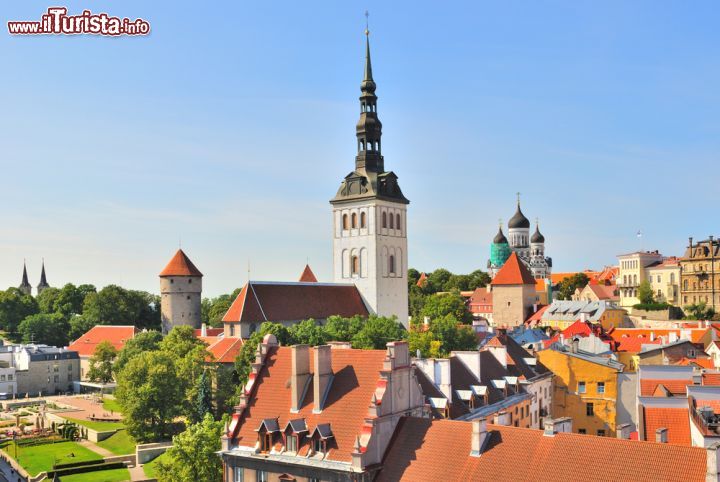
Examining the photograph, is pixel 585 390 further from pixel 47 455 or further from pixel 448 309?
pixel 448 309

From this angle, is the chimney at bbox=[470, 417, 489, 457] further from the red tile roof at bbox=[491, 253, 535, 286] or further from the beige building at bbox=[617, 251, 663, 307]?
the beige building at bbox=[617, 251, 663, 307]

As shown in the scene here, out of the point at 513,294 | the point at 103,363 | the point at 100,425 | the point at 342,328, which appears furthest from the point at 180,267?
the point at 513,294

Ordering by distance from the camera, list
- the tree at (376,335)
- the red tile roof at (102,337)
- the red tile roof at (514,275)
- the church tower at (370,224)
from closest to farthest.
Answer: the tree at (376,335) → the church tower at (370,224) → the red tile roof at (102,337) → the red tile roof at (514,275)

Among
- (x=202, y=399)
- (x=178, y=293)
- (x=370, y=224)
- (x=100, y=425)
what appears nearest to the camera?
(x=202, y=399)

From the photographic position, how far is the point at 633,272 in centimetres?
15612

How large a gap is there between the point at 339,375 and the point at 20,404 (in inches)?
3035

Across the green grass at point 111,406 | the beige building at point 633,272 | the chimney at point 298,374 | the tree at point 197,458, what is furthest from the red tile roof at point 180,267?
the beige building at point 633,272

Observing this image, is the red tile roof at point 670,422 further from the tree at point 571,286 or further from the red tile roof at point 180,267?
the tree at point 571,286

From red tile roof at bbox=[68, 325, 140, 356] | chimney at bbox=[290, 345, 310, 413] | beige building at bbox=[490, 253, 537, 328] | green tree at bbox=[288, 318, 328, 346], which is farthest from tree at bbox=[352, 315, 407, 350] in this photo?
beige building at bbox=[490, 253, 537, 328]

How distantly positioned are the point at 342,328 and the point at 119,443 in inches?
942

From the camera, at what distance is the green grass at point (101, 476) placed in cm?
5444

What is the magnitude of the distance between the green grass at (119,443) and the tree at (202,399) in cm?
864

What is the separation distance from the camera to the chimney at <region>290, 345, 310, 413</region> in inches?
1362

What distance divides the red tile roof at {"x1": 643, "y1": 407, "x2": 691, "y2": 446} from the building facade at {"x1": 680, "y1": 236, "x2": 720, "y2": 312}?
100510 millimetres
